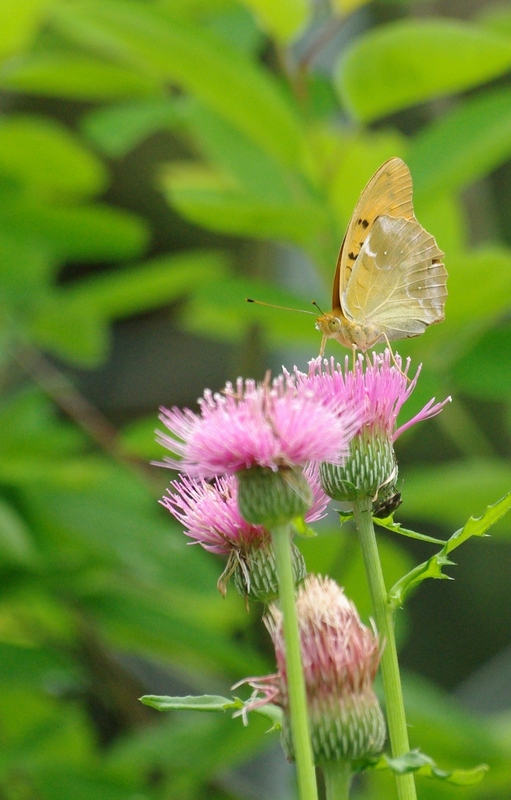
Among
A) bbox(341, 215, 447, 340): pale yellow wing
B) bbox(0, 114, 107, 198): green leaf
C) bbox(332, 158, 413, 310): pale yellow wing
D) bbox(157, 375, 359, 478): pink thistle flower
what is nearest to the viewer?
bbox(157, 375, 359, 478): pink thistle flower

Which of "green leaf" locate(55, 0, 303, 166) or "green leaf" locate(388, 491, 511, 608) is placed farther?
"green leaf" locate(55, 0, 303, 166)

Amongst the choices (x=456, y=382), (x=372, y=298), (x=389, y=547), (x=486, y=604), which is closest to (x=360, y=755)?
(x=372, y=298)

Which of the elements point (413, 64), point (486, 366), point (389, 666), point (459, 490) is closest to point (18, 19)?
point (413, 64)

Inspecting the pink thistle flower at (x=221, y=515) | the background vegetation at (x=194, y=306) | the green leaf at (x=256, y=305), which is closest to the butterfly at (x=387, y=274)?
the background vegetation at (x=194, y=306)

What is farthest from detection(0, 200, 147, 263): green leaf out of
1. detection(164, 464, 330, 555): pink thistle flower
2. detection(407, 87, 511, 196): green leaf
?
detection(164, 464, 330, 555): pink thistle flower

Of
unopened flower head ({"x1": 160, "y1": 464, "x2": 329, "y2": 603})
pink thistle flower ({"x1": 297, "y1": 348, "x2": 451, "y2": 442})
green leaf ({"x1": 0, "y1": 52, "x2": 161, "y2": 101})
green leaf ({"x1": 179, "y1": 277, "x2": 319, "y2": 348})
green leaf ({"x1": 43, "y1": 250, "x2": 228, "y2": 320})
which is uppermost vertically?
green leaf ({"x1": 0, "y1": 52, "x2": 161, "y2": 101})

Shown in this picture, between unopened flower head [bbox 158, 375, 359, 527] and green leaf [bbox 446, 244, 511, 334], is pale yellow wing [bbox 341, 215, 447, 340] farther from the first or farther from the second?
unopened flower head [bbox 158, 375, 359, 527]
